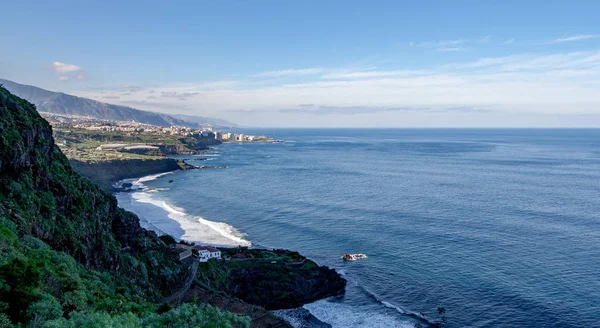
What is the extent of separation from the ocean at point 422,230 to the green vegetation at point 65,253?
18.3 meters

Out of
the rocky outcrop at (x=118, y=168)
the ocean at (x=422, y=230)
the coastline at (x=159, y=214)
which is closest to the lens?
the coastline at (x=159, y=214)

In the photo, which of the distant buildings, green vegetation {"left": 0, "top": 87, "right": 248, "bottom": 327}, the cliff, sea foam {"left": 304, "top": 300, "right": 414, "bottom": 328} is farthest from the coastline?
green vegetation {"left": 0, "top": 87, "right": 248, "bottom": 327}

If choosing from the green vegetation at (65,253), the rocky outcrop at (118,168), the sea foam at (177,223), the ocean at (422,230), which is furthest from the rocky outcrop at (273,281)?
the rocky outcrop at (118,168)

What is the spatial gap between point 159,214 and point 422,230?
150 feet

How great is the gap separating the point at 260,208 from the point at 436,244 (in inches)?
1381

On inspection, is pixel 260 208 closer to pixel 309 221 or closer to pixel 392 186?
pixel 309 221

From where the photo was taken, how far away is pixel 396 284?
158ft

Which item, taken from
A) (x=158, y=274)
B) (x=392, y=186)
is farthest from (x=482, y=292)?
(x=392, y=186)

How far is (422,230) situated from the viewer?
66438mm

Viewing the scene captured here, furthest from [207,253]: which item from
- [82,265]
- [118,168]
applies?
[118,168]

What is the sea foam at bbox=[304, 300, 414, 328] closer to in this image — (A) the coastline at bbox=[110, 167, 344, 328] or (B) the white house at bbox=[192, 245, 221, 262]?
(A) the coastline at bbox=[110, 167, 344, 328]

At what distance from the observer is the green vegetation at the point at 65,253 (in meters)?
18.6

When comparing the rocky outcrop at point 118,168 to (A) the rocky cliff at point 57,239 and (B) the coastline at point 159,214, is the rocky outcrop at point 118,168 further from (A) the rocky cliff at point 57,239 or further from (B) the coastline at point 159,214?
(A) the rocky cliff at point 57,239

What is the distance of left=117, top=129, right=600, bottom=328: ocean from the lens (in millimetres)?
43031
